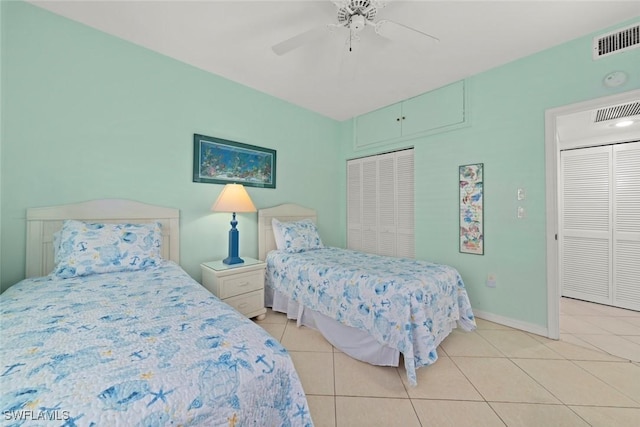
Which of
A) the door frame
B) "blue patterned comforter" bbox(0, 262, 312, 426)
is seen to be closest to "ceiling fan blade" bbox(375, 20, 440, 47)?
the door frame

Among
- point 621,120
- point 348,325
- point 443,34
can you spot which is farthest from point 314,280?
point 621,120

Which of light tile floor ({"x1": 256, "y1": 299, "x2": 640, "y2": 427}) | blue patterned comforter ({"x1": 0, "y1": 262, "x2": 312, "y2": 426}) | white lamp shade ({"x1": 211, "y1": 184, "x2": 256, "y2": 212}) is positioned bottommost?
light tile floor ({"x1": 256, "y1": 299, "x2": 640, "y2": 427})

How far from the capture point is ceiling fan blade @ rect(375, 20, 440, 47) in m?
1.62

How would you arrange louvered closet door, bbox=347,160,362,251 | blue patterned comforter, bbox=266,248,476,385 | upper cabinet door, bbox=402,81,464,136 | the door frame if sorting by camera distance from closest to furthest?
blue patterned comforter, bbox=266,248,476,385 → the door frame → upper cabinet door, bbox=402,81,464,136 → louvered closet door, bbox=347,160,362,251

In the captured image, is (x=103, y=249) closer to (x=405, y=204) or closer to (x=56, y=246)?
(x=56, y=246)

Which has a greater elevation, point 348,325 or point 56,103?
point 56,103

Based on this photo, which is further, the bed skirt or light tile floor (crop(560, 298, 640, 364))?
light tile floor (crop(560, 298, 640, 364))

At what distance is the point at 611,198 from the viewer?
116 inches

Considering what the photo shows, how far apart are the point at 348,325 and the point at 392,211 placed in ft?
6.24

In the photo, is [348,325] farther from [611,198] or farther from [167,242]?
[611,198]

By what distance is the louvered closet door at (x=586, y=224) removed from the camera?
2.98m

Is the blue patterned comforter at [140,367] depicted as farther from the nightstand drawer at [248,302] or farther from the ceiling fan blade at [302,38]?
the ceiling fan blade at [302,38]

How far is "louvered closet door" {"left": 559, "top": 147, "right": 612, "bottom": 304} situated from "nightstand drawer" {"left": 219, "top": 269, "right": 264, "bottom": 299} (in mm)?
3919

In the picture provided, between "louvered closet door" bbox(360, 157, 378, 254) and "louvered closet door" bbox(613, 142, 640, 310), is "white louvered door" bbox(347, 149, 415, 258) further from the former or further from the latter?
"louvered closet door" bbox(613, 142, 640, 310)
